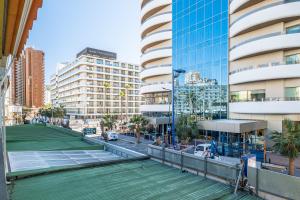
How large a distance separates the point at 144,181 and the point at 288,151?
566 inches

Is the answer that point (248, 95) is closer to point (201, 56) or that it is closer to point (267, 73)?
point (267, 73)

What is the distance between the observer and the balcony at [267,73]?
27.5 meters

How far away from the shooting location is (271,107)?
94.5 ft

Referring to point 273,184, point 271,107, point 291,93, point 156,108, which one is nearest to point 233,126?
point 271,107

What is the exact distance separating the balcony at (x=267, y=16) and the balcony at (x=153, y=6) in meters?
18.2

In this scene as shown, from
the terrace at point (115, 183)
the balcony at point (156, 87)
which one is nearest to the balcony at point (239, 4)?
the balcony at point (156, 87)

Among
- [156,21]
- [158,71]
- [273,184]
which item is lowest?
[273,184]

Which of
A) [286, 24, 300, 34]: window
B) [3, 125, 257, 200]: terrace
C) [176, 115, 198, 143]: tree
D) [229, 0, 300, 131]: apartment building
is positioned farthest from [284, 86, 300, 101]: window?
[3, 125, 257, 200]: terrace

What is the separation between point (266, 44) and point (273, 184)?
26.7 meters

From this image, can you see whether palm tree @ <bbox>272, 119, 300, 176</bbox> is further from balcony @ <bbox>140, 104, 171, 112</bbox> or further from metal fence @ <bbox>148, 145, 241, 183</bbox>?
balcony @ <bbox>140, 104, 171, 112</bbox>

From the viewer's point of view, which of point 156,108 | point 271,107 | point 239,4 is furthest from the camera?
point 156,108

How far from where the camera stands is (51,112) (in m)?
86.2

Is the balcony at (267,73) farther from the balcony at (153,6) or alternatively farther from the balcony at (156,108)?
the balcony at (153,6)

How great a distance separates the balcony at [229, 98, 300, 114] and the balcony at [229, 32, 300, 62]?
6.36m
